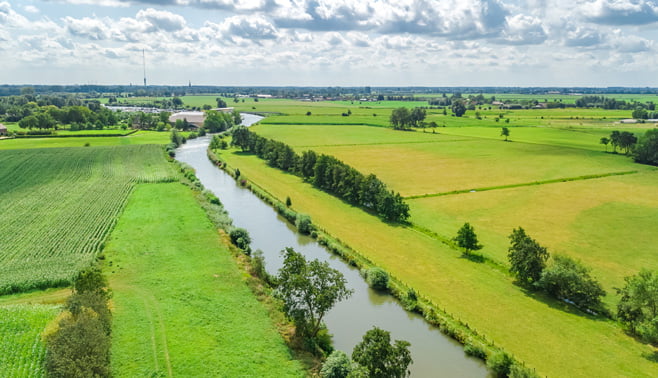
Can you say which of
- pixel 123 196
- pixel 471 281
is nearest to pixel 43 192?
pixel 123 196

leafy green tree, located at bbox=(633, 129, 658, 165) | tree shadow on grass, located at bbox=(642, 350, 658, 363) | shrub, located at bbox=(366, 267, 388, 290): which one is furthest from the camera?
leafy green tree, located at bbox=(633, 129, 658, 165)

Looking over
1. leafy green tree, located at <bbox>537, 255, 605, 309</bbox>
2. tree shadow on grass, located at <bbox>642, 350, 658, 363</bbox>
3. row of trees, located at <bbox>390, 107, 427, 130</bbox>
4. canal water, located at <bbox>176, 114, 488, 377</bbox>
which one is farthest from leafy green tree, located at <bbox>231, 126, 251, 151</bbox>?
tree shadow on grass, located at <bbox>642, 350, 658, 363</bbox>

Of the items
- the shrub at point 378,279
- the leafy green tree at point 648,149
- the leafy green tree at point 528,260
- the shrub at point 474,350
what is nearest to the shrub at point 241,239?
the shrub at point 378,279

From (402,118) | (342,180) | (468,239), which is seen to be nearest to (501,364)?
(468,239)

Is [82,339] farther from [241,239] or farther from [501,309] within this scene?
[501,309]

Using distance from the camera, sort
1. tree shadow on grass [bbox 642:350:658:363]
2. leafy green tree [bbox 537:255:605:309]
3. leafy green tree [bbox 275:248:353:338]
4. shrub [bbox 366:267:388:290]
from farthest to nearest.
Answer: shrub [bbox 366:267:388:290] → leafy green tree [bbox 537:255:605:309] → leafy green tree [bbox 275:248:353:338] → tree shadow on grass [bbox 642:350:658:363]

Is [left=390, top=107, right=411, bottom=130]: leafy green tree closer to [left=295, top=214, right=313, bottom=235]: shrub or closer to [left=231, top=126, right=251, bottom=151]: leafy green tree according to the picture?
[left=231, top=126, right=251, bottom=151]: leafy green tree
